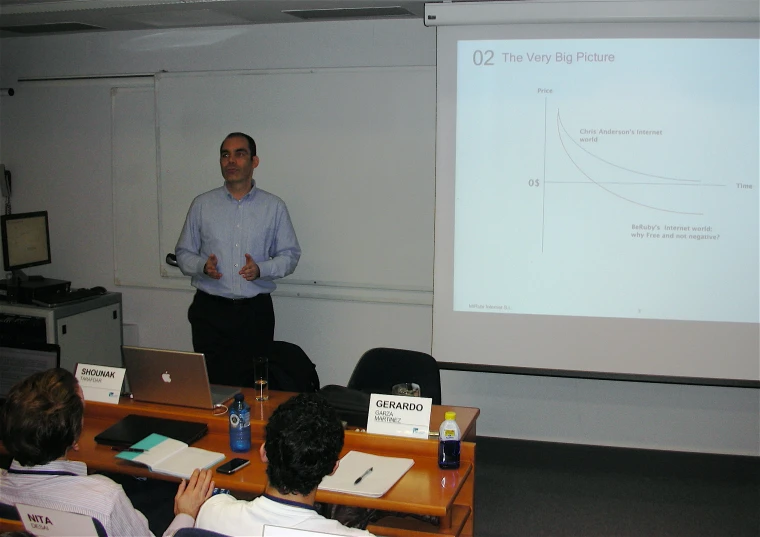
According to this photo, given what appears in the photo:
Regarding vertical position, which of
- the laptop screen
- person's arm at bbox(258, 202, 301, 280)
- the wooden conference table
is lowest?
the wooden conference table

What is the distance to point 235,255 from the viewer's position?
14.0ft

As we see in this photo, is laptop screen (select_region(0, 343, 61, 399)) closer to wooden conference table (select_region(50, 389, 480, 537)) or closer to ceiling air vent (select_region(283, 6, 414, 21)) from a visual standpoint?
wooden conference table (select_region(50, 389, 480, 537))

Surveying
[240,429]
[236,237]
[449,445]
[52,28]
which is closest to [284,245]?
[236,237]

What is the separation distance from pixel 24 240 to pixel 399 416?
307 cm

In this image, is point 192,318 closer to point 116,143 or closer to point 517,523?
point 116,143

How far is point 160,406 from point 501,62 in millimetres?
2244

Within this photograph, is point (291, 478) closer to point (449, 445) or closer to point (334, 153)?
point (449, 445)

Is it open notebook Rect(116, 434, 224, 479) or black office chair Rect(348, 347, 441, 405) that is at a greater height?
black office chair Rect(348, 347, 441, 405)

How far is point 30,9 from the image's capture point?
4.31 meters

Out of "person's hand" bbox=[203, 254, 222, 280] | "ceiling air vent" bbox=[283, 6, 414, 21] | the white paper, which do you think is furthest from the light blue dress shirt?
the white paper

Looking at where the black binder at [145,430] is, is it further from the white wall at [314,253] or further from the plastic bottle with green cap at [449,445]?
the white wall at [314,253]

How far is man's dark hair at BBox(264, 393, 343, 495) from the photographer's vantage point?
1939mm

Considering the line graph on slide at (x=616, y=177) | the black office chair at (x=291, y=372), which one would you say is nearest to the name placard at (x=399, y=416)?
the black office chair at (x=291, y=372)

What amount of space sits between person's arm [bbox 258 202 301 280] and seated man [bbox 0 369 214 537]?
2.07m
